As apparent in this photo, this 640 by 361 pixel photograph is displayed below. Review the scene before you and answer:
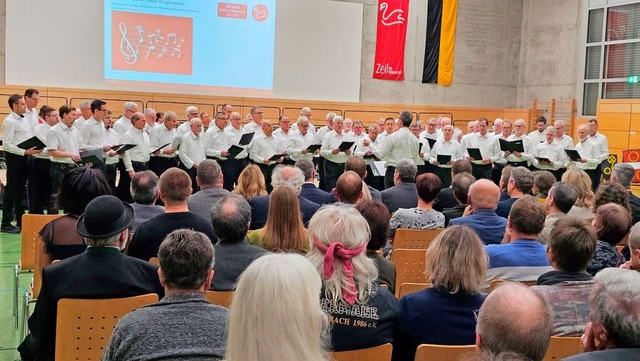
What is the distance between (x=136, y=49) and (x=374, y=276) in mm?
13227

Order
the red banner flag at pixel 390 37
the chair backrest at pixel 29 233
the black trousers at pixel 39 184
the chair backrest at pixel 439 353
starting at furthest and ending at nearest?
the red banner flag at pixel 390 37 < the black trousers at pixel 39 184 < the chair backrest at pixel 29 233 < the chair backrest at pixel 439 353

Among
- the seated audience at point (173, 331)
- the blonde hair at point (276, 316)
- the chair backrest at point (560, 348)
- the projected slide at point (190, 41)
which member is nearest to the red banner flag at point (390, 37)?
the projected slide at point (190, 41)

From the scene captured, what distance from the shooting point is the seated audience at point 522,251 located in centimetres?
358

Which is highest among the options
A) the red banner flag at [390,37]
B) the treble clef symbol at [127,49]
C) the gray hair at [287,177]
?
the red banner flag at [390,37]

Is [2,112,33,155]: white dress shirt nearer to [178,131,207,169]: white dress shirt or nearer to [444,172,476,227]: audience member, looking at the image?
[178,131,207,169]: white dress shirt

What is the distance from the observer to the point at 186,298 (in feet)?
7.03

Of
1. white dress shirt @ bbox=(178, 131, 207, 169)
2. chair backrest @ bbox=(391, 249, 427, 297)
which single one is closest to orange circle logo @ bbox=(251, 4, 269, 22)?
white dress shirt @ bbox=(178, 131, 207, 169)

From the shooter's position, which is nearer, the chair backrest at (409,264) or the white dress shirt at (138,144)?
the chair backrest at (409,264)

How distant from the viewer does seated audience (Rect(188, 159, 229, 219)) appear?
5.34m

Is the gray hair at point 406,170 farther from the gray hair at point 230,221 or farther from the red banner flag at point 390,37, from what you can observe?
the red banner flag at point 390,37

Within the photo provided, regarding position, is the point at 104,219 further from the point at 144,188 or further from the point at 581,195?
the point at 581,195

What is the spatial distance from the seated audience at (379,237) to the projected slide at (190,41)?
12.3 meters

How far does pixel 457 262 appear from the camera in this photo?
8.93 feet

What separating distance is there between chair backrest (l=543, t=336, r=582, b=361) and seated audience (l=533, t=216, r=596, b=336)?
0.22 meters
